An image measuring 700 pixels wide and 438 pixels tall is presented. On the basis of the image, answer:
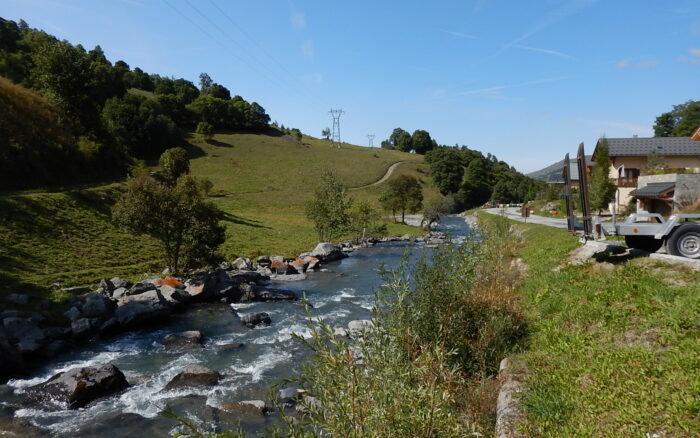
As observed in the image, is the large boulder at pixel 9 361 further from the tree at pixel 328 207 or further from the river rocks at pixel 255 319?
the tree at pixel 328 207

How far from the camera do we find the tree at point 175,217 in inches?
970

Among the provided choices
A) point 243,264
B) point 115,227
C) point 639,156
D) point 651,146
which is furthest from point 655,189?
point 115,227

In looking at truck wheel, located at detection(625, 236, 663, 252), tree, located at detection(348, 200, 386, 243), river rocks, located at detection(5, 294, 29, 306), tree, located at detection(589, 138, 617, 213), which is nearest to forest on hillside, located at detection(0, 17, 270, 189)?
river rocks, located at detection(5, 294, 29, 306)

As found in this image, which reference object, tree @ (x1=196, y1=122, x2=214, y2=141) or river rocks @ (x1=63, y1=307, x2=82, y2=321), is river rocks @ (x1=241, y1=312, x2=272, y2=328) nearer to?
river rocks @ (x1=63, y1=307, x2=82, y2=321)

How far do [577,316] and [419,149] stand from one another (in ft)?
554

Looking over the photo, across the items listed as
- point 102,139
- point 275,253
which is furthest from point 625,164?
point 102,139

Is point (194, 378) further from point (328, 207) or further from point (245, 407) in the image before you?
point (328, 207)

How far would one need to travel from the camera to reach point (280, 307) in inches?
928

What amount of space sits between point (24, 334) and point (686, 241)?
82.8 ft

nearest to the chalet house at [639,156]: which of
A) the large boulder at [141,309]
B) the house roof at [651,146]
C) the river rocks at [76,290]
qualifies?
the house roof at [651,146]

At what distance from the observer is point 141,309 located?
1989cm

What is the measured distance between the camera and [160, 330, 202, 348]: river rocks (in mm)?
17547

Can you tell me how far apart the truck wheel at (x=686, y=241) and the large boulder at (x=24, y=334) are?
2399 centimetres

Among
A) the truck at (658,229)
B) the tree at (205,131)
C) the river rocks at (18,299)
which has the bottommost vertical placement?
the river rocks at (18,299)
